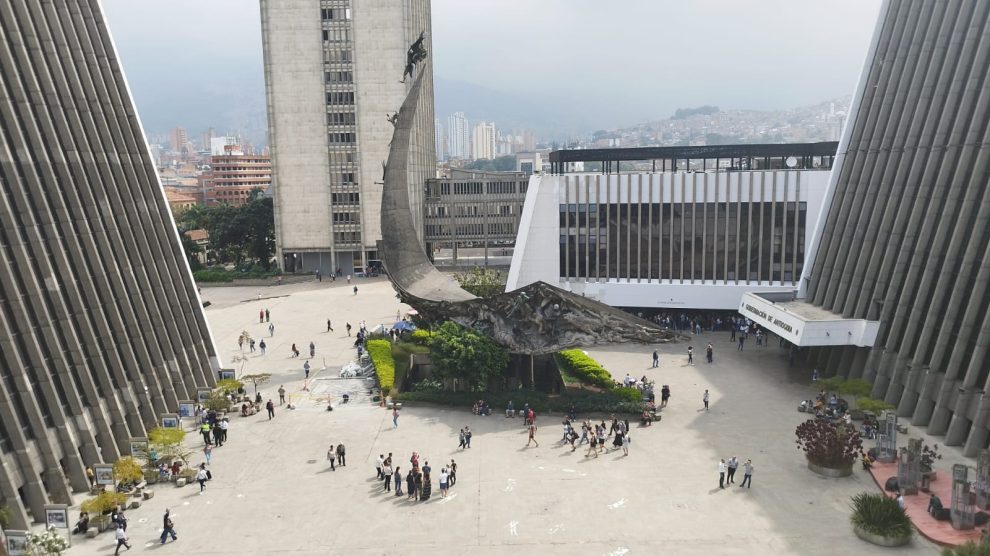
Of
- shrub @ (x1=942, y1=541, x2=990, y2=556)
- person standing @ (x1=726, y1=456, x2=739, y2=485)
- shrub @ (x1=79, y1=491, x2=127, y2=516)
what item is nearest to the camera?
shrub @ (x1=942, y1=541, x2=990, y2=556)

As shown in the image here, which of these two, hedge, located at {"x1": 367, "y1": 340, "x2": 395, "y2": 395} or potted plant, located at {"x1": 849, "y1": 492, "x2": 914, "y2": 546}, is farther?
hedge, located at {"x1": 367, "y1": 340, "x2": 395, "y2": 395}

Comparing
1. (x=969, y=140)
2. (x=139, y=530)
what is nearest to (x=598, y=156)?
(x=969, y=140)

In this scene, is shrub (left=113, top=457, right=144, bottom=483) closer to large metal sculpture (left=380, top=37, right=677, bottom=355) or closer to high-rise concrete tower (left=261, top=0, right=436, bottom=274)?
large metal sculpture (left=380, top=37, right=677, bottom=355)

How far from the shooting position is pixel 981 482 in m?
28.0

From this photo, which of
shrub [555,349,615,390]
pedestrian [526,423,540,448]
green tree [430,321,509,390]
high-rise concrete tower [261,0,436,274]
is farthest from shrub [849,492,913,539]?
high-rise concrete tower [261,0,436,274]

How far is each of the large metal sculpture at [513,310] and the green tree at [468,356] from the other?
801 millimetres

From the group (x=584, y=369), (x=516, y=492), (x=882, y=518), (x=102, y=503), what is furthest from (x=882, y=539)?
(x=102, y=503)

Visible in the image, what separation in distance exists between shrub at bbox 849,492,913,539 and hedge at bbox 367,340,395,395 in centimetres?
2632

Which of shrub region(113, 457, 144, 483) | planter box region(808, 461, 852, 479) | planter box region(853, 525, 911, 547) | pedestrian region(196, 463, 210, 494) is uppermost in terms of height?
planter box region(853, 525, 911, 547)

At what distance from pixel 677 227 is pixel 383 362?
26902 mm

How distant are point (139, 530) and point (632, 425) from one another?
76.1 feet

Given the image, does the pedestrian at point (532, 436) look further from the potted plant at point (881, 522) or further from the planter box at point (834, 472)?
the potted plant at point (881, 522)

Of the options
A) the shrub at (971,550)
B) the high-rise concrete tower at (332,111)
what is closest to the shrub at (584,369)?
the shrub at (971,550)

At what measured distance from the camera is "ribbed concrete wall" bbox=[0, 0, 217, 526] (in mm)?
29984
